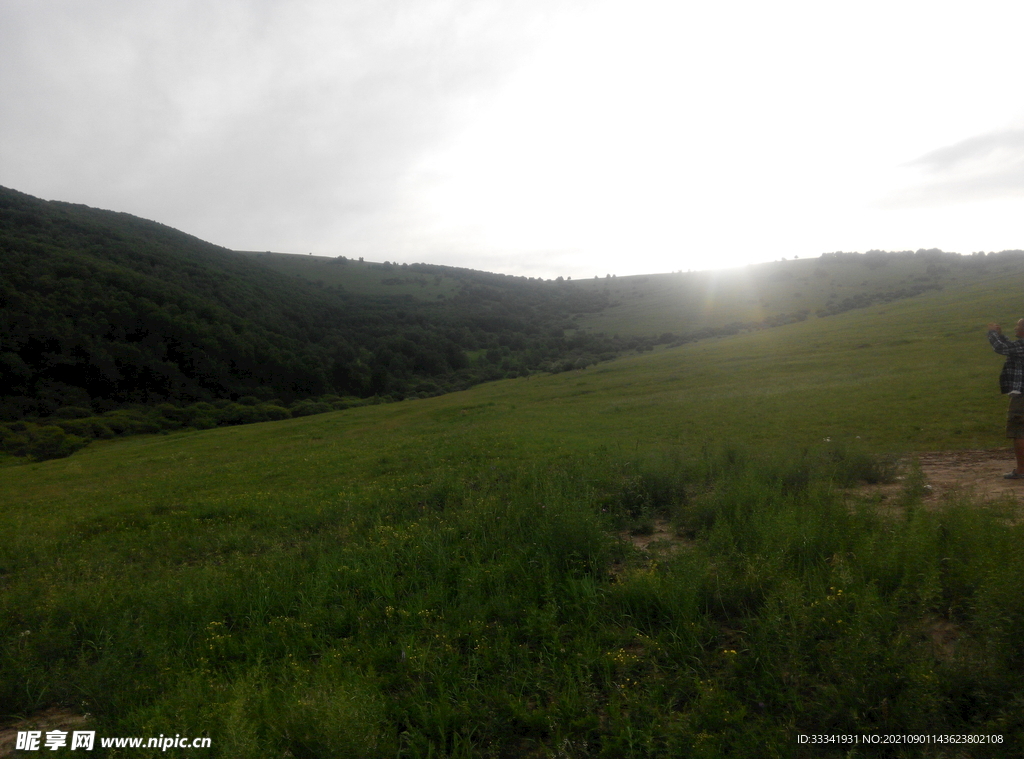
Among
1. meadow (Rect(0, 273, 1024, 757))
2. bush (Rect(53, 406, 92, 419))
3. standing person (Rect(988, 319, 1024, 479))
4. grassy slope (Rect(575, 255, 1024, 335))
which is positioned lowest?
bush (Rect(53, 406, 92, 419))

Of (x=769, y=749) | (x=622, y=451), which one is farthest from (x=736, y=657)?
(x=622, y=451)

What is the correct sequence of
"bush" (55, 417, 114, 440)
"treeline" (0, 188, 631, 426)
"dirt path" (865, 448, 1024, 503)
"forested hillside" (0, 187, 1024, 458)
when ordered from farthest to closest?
"treeline" (0, 188, 631, 426) → "forested hillside" (0, 187, 1024, 458) → "bush" (55, 417, 114, 440) → "dirt path" (865, 448, 1024, 503)

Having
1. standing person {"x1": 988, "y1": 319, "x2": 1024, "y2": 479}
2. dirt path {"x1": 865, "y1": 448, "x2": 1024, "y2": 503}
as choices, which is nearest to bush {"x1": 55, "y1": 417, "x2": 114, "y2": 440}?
dirt path {"x1": 865, "y1": 448, "x2": 1024, "y2": 503}

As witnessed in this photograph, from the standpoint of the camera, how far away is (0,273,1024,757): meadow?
3.56 meters

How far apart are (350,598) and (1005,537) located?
265 inches

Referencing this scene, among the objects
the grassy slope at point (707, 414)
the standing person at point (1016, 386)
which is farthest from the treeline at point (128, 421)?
the standing person at point (1016, 386)

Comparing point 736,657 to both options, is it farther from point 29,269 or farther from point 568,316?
point 568,316

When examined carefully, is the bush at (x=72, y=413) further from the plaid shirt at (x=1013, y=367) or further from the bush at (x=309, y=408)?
the plaid shirt at (x=1013, y=367)

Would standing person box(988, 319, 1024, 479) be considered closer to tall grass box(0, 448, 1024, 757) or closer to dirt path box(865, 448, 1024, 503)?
dirt path box(865, 448, 1024, 503)

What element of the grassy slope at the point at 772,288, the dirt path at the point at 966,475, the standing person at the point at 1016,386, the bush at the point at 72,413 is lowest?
the bush at the point at 72,413

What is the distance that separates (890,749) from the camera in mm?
3199

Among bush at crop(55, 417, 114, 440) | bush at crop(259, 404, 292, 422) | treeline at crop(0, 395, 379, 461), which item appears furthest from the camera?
bush at crop(259, 404, 292, 422)

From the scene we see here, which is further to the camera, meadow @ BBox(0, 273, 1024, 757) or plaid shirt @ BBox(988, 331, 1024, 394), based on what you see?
plaid shirt @ BBox(988, 331, 1024, 394)

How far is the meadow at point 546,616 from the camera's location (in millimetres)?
3557
